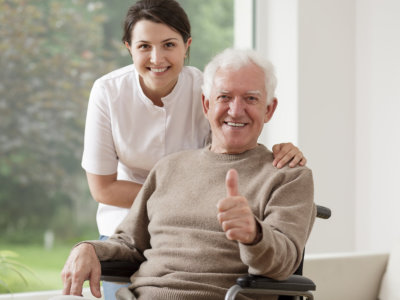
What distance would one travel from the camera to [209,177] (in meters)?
2.10

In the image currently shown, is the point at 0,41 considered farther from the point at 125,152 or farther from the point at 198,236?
the point at 198,236

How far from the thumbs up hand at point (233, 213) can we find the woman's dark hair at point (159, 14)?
33.8 inches

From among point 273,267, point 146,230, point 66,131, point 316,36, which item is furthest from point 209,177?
point 316,36

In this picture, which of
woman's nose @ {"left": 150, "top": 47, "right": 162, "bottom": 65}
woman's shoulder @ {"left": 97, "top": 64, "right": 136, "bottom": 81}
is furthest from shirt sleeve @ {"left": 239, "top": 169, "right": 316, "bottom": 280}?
woman's shoulder @ {"left": 97, "top": 64, "right": 136, "bottom": 81}

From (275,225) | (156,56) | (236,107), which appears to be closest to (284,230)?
(275,225)

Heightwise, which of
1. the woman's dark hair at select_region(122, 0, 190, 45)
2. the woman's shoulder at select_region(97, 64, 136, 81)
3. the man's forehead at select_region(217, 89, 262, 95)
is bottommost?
the man's forehead at select_region(217, 89, 262, 95)

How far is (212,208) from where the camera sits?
201cm

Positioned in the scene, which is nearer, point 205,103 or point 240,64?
point 240,64

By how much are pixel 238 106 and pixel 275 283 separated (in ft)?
1.96

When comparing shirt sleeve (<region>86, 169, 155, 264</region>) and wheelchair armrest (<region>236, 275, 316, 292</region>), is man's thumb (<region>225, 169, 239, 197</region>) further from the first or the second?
shirt sleeve (<region>86, 169, 155, 264</region>)

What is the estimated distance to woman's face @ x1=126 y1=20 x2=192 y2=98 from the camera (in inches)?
87.4

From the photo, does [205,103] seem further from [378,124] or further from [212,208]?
[378,124]

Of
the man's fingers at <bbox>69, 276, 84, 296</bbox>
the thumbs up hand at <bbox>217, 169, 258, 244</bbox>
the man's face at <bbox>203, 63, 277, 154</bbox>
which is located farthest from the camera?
the man's face at <bbox>203, 63, 277, 154</bbox>

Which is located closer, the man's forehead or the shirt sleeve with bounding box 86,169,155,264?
the man's forehead
